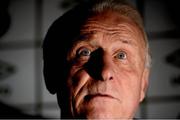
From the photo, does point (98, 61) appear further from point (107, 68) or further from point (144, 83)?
point (144, 83)

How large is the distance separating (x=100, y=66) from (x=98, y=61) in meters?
0.03

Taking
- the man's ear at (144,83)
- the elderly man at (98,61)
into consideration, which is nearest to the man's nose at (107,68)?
the elderly man at (98,61)

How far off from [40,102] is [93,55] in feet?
4.01

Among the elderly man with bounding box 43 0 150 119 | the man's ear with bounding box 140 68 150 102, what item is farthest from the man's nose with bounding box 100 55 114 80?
the man's ear with bounding box 140 68 150 102

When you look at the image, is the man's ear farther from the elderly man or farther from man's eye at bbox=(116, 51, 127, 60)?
man's eye at bbox=(116, 51, 127, 60)

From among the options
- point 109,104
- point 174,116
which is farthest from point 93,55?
point 174,116

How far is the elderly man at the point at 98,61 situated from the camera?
0.97 meters

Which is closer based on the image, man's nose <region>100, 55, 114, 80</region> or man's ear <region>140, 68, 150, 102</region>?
man's nose <region>100, 55, 114, 80</region>

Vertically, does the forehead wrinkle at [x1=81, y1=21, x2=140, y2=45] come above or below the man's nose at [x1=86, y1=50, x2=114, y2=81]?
above

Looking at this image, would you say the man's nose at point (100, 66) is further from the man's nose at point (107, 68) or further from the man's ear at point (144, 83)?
the man's ear at point (144, 83)

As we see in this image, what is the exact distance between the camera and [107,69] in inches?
38.9

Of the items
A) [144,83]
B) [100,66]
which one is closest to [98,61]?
[100,66]

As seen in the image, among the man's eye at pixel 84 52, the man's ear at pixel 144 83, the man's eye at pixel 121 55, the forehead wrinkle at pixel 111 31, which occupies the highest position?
the forehead wrinkle at pixel 111 31

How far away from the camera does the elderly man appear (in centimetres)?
97
